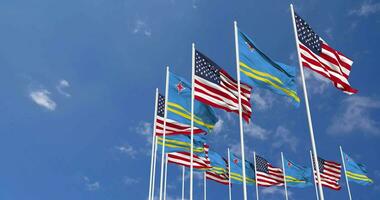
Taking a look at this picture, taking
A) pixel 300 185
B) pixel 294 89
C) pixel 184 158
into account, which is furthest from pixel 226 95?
pixel 300 185

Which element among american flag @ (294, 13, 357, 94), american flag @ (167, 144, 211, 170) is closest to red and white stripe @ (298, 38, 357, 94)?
american flag @ (294, 13, 357, 94)

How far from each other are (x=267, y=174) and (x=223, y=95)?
19.4 m

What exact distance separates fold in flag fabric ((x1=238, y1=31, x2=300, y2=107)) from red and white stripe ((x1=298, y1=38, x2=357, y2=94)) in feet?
5.01

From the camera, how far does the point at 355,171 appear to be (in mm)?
39469

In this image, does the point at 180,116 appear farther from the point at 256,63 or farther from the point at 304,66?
the point at 304,66

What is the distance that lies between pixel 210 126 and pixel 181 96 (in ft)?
10.9

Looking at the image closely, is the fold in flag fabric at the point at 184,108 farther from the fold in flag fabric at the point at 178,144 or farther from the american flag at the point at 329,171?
the american flag at the point at 329,171

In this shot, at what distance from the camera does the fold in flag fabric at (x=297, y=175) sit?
122 feet

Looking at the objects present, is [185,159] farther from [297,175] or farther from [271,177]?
[297,175]

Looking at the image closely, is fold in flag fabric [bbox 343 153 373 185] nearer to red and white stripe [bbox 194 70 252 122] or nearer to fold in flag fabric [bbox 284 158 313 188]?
fold in flag fabric [bbox 284 158 313 188]

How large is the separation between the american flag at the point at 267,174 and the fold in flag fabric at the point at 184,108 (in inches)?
580

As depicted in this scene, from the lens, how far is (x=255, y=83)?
16375 millimetres

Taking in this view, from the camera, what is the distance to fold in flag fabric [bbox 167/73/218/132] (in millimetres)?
20047

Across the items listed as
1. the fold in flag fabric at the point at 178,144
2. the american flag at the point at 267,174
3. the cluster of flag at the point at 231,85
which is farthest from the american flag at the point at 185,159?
the american flag at the point at 267,174
